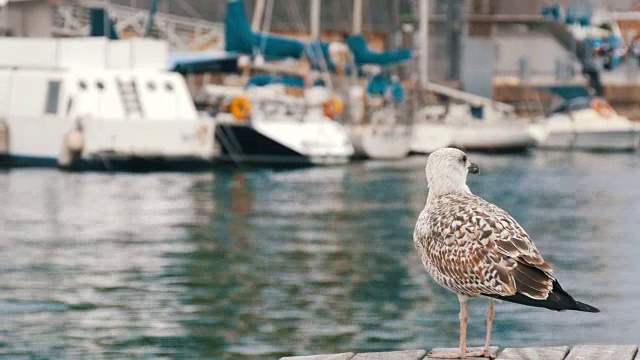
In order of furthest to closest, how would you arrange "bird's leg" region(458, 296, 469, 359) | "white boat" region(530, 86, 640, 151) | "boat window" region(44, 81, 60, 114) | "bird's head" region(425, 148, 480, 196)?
"white boat" region(530, 86, 640, 151), "boat window" region(44, 81, 60, 114), "bird's head" region(425, 148, 480, 196), "bird's leg" region(458, 296, 469, 359)

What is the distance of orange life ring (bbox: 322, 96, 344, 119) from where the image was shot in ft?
193

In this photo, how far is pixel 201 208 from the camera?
120ft

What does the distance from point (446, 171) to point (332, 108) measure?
4823 cm

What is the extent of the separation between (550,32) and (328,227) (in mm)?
62196

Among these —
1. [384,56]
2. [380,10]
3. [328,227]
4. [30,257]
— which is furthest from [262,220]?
[380,10]

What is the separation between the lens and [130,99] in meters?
49.8

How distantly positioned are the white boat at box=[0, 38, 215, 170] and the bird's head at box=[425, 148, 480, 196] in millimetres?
37023

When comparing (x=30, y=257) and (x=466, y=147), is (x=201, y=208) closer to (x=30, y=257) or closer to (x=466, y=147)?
(x=30, y=257)

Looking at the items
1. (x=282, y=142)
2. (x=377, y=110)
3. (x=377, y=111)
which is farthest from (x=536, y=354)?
(x=377, y=110)

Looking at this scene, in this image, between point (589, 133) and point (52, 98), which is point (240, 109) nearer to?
point (52, 98)

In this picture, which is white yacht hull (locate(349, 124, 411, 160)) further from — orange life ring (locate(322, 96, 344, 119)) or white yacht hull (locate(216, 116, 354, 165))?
white yacht hull (locate(216, 116, 354, 165))

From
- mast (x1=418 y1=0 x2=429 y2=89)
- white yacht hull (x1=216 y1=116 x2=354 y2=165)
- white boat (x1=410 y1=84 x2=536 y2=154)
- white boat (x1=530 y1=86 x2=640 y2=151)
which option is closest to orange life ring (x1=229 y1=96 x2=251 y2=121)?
white yacht hull (x1=216 y1=116 x2=354 y2=165)

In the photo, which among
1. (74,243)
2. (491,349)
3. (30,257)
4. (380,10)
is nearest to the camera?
(491,349)

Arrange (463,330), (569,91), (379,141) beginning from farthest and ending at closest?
1. (569,91)
2. (379,141)
3. (463,330)
